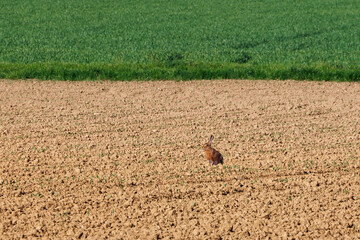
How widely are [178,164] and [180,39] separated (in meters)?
12.1

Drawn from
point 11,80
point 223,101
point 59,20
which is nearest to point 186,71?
point 223,101

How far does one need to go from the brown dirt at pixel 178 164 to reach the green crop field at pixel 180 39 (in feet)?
5.07

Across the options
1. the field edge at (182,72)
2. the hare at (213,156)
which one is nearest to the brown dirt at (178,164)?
the hare at (213,156)

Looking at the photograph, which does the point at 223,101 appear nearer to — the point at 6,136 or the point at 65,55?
the point at 6,136

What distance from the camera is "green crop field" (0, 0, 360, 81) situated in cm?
1264

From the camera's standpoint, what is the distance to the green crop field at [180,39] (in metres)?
12.6

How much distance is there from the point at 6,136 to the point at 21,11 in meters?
20.3

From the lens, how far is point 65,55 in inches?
594

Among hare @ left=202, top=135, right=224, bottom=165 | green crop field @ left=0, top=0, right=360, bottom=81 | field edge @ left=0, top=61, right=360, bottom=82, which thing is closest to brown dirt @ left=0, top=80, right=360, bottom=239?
hare @ left=202, top=135, right=224, bottom=165

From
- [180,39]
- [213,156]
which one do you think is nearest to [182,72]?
[213,156]

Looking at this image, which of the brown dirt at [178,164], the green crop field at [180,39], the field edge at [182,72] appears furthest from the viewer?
the green crop field at [180,39]

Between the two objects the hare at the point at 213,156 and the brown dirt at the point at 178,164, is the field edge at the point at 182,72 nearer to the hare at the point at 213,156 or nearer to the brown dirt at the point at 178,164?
the brown dirt at the point at 178,164

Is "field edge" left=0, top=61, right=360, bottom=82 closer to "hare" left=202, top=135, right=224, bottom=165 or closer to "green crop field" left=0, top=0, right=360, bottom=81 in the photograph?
"green crop field" left=0, top=0, right=360, bottom=81

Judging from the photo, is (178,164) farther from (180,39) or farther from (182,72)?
(180,39)
